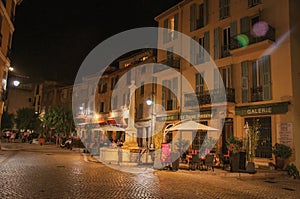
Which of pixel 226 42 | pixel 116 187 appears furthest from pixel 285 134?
pixel 116 187

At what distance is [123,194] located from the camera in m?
8.01

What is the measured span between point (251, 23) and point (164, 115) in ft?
34.3

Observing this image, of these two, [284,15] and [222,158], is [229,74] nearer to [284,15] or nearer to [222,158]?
[284,15]

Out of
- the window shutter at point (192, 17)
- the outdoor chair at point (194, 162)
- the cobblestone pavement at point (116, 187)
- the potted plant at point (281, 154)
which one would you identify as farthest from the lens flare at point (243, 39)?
the cobblestone pavement at point (116, 187)

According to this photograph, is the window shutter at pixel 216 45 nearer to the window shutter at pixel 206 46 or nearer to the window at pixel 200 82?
the window shutter at pixel 206 46

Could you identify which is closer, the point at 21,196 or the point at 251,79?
the point at 21,196

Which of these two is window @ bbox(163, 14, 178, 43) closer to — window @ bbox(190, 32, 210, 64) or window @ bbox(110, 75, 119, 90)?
window @ bbox(190, 32, 210, 64)

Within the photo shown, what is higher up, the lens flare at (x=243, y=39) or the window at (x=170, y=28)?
the window at (x=170, y=28)

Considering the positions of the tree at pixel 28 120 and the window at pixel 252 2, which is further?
the tree at pixel 28 120

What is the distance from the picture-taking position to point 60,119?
1383 inches

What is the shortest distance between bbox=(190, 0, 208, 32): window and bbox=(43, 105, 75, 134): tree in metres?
20.1

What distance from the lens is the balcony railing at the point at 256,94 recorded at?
1709 centimetres

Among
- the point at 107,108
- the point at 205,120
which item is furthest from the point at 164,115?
the point at 107,108

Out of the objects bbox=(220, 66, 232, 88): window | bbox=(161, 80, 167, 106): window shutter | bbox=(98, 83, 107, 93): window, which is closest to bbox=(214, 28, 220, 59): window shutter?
bbox=(220, 66, 232, 88): window
